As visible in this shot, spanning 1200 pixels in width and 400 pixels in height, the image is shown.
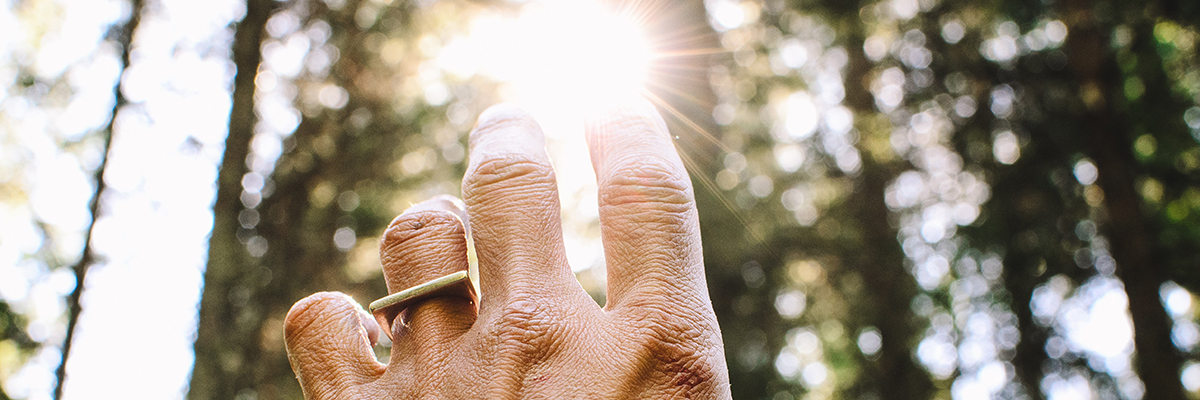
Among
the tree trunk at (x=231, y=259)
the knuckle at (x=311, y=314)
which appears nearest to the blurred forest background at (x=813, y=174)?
the tree trunk at (x=231, y=259)

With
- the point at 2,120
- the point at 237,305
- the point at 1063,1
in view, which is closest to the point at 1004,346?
the point at 1063,1

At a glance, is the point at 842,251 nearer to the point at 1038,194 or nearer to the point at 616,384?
the point at 1038,194

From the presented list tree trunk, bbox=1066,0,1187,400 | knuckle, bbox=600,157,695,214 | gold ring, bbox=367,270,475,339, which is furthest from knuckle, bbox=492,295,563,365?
tree trunk, bbox=1066,0,1187,400

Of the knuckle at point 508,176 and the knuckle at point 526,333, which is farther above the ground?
the knuckle at point 508,176

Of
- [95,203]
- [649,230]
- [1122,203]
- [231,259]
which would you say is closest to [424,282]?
[649,230]

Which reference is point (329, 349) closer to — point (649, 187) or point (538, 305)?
point (538, 305)

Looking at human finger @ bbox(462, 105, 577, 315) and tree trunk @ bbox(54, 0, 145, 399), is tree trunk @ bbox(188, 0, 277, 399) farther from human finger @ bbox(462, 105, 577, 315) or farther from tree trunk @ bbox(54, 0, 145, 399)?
human finger @ bbox(462, 105, 577, 315)

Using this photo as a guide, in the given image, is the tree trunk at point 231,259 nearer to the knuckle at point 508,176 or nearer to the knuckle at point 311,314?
the knuckle at point 311,314
